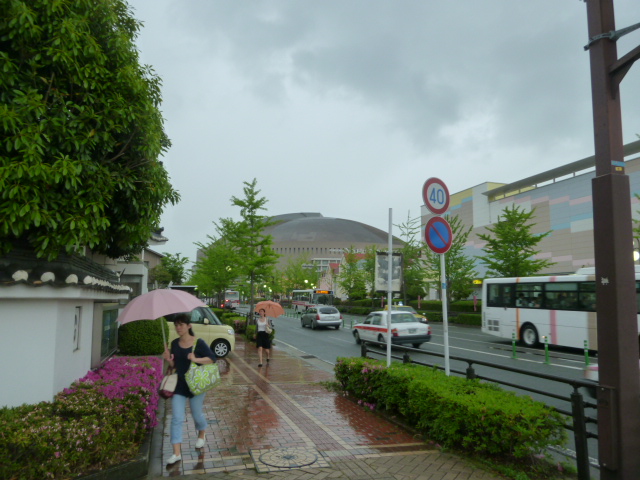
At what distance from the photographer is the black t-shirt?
5656 mm

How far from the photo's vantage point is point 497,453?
5.42 m

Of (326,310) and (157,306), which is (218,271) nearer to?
(326,310)

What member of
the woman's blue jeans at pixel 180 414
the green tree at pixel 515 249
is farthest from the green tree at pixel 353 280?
the woman's blue jeans at pixel 180 414

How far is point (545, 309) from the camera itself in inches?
728

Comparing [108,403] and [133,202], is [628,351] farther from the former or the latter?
[133,202]

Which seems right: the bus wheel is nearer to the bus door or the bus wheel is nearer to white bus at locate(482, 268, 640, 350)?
white bus at locate(482, 268, 640, 350)

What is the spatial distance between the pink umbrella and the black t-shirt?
46cm

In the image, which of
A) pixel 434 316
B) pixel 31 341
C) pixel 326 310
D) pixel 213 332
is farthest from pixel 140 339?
pixel 434 316

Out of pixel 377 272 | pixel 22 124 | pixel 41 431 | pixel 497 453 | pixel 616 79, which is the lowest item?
pixel 497 453

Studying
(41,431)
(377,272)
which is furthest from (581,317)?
(41,431)

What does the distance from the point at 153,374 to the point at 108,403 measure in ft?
7.40

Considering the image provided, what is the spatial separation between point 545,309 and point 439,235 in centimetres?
1379

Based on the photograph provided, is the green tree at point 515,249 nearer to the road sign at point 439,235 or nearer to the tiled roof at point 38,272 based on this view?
the road sign at point 439,235

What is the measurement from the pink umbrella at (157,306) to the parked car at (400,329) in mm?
12228
